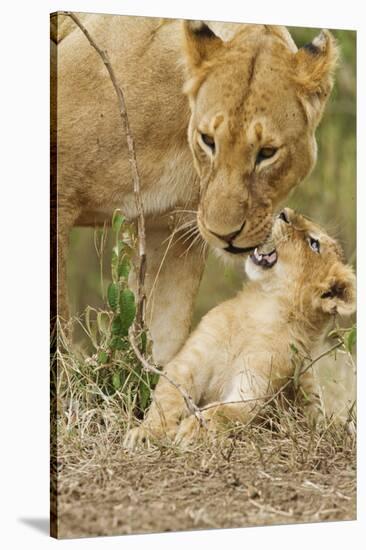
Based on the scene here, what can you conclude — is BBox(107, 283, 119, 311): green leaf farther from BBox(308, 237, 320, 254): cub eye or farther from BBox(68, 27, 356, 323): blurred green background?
BBox(308, 237, 320, 254): cub eye

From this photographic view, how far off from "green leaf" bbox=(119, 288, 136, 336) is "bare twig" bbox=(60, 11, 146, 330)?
9 cm

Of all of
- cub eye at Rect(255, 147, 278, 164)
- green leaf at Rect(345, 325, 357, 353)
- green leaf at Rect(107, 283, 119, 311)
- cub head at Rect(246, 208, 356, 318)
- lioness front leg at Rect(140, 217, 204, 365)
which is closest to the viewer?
green leaf at Rect(107, 283, 119, 311)

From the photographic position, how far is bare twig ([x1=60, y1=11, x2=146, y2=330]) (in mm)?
5680

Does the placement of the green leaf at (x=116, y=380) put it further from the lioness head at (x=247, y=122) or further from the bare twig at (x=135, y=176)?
the lioness head at (x=247, y=122)

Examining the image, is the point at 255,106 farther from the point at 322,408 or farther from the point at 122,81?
the point at 322,408

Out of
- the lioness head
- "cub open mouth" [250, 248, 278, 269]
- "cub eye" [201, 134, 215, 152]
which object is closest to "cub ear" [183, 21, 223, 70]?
the lioness head

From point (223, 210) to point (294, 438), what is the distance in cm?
97

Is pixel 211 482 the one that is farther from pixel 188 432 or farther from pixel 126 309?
pixel 126 309

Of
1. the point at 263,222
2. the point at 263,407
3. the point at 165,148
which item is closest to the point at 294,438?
the point at 263,407

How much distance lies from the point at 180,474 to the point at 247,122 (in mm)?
1378

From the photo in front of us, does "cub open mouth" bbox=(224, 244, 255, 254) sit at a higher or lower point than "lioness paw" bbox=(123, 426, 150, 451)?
higher

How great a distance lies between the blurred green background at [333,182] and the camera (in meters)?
5.93

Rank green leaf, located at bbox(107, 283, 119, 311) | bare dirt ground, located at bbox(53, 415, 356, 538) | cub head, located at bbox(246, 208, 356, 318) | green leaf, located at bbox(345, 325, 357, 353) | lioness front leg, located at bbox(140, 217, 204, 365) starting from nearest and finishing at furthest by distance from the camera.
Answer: bare dirt ground, located at bbox(53, 415, 356, 538) < green leaf, located at bbox(107, 283, 119, 311) < lioness front leg, located at bbox(140, 217, 204, 365) < cub head, located at bbox(246, 208, 356, 318) < green leaf, located at bbox(345, 325, 357, 353)

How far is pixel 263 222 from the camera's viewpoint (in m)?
5.84
